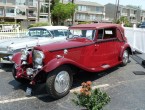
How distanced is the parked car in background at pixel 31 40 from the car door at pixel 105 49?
6.47ft

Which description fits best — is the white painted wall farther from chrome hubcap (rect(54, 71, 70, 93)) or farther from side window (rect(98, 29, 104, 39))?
chrome hubcap (rect(54, 71, 70, 93))

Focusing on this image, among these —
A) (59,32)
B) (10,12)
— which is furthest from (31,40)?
(10,12)

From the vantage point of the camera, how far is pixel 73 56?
21.7 ft

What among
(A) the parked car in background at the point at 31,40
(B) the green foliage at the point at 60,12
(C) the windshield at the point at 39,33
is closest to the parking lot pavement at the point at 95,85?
(A) the parked car in background at the point at 31,40

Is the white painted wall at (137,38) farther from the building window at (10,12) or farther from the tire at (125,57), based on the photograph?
the building window at (10,12)

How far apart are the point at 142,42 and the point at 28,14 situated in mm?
59823

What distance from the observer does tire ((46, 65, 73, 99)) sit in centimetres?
573

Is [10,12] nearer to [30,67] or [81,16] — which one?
[81,16]

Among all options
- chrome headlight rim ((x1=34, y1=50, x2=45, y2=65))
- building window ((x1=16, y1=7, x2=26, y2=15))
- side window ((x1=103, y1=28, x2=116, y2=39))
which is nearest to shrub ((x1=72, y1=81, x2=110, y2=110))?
chrome headlight rim ((x1=34, y1=50, x2=45, y2=65))

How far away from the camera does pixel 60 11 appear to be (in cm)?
5825

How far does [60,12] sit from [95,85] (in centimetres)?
5266

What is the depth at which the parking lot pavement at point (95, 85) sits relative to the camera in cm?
545

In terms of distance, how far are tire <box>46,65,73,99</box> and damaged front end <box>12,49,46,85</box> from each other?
12.2 inches

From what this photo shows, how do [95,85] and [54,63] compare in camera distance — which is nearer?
[54,63]
